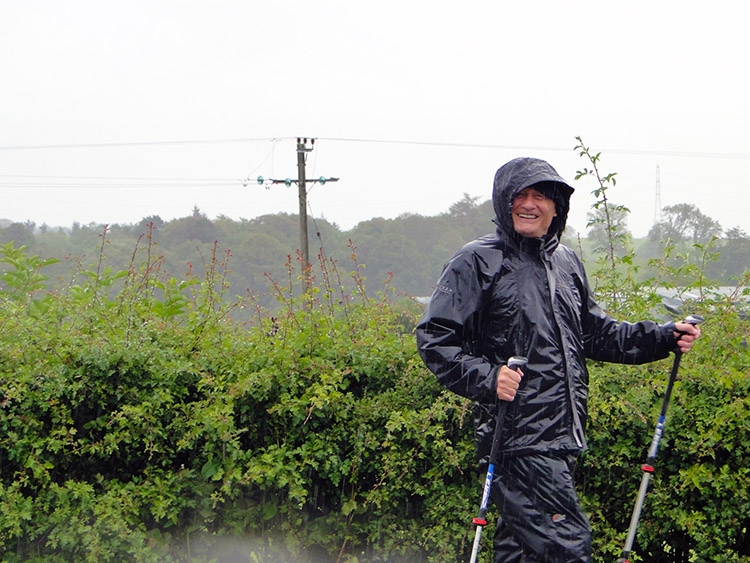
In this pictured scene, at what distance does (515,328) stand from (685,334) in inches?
29.7

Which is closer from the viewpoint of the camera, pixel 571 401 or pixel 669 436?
pixel 571 401

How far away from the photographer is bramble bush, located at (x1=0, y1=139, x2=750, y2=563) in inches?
149

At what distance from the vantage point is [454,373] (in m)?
2.83

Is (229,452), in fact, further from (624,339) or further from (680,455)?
(680,455)

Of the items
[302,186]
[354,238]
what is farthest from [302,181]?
[354,238]

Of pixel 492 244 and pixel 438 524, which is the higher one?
pixel 492 244

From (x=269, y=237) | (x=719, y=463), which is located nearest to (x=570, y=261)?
(x=719, y=463)

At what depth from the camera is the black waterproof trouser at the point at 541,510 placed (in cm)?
280

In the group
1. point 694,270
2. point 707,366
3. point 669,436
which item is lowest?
point 669,436

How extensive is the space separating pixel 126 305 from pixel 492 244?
2714mm

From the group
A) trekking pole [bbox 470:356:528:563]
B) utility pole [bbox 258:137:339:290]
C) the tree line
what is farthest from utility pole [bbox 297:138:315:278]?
trekking pole [bbox 470:356:528:563]

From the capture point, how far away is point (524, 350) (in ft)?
9.62

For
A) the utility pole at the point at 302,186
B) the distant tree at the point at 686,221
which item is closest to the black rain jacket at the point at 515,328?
the utility pole at the point at 302,186

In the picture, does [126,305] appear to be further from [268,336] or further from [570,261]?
[570,261]
